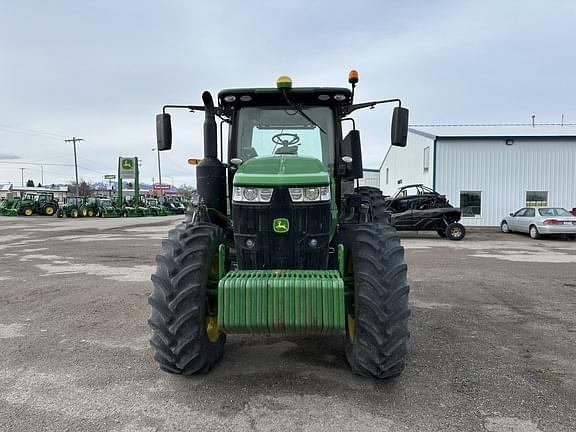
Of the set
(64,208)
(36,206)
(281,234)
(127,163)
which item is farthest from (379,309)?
(127,163)

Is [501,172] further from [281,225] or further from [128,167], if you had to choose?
[128,167]

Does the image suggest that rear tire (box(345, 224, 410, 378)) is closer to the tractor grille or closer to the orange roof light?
the tractor grille

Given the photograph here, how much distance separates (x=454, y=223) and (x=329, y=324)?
1482cm

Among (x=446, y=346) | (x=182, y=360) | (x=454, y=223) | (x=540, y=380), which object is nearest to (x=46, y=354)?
(x=182, y=360)

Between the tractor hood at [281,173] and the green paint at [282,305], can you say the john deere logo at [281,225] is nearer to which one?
the tractor hood at [281,173]

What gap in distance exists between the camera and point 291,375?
3686 millimetres

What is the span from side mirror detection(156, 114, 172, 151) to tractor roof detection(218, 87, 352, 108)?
0.58m

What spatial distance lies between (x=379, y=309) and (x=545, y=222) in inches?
633

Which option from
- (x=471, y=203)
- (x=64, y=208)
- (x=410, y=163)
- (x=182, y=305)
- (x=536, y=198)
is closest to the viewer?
(x=182, y=305)

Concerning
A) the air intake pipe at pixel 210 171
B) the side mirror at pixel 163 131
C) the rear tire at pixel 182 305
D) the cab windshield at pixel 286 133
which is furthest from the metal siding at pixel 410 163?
the rear tire at pixel 182 305

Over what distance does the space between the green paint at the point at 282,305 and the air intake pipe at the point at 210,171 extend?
145 centimetres

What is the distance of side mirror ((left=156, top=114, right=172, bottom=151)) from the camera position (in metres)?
4.36

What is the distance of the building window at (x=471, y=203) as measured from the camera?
21.9 metres

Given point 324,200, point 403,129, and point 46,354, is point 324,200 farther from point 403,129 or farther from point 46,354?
point 46,354
